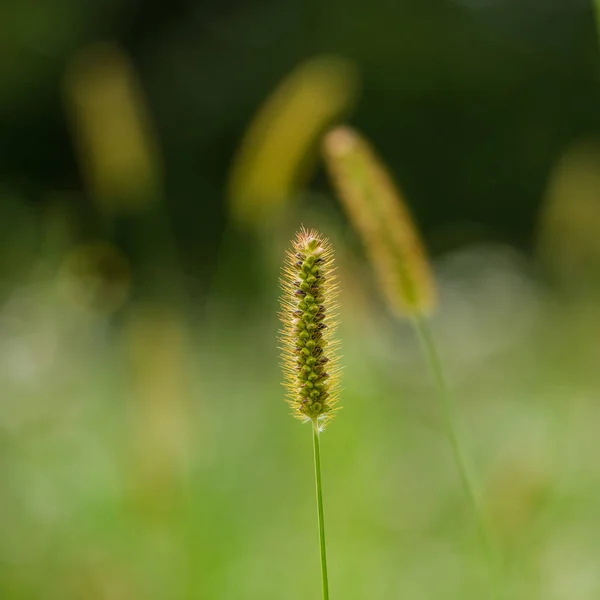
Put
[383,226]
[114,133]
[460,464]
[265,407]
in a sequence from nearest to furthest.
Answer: [460,464], [383,226], [114,133], [265,407]

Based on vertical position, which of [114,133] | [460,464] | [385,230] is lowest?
[460,464]

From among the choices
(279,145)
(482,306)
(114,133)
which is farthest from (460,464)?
(482,306)

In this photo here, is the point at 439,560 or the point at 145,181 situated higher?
the point at 145,181

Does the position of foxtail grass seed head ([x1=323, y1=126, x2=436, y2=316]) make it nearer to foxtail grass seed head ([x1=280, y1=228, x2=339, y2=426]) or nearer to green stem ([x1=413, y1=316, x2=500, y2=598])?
green stem ([x1=413, y1=316, x2=500, y2=598])

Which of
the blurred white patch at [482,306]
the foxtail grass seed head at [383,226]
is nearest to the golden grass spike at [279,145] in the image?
the foxtail grass seed head at [383,226]

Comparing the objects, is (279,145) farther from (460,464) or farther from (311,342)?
(311,342)

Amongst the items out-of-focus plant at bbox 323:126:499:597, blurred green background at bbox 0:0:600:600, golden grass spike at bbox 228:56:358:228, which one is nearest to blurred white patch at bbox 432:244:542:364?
blurred green background at bbox 0:0:600:600

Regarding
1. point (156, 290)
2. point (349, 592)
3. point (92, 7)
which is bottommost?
point (349, 592)

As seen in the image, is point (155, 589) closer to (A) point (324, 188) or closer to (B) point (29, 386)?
(B) point (29, 386)

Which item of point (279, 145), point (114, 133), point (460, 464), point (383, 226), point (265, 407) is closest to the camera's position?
point (460, 464)

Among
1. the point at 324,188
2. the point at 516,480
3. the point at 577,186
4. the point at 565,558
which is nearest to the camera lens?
the point at 516,480

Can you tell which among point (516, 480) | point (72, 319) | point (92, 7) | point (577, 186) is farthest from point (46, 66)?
point (516, 480)
